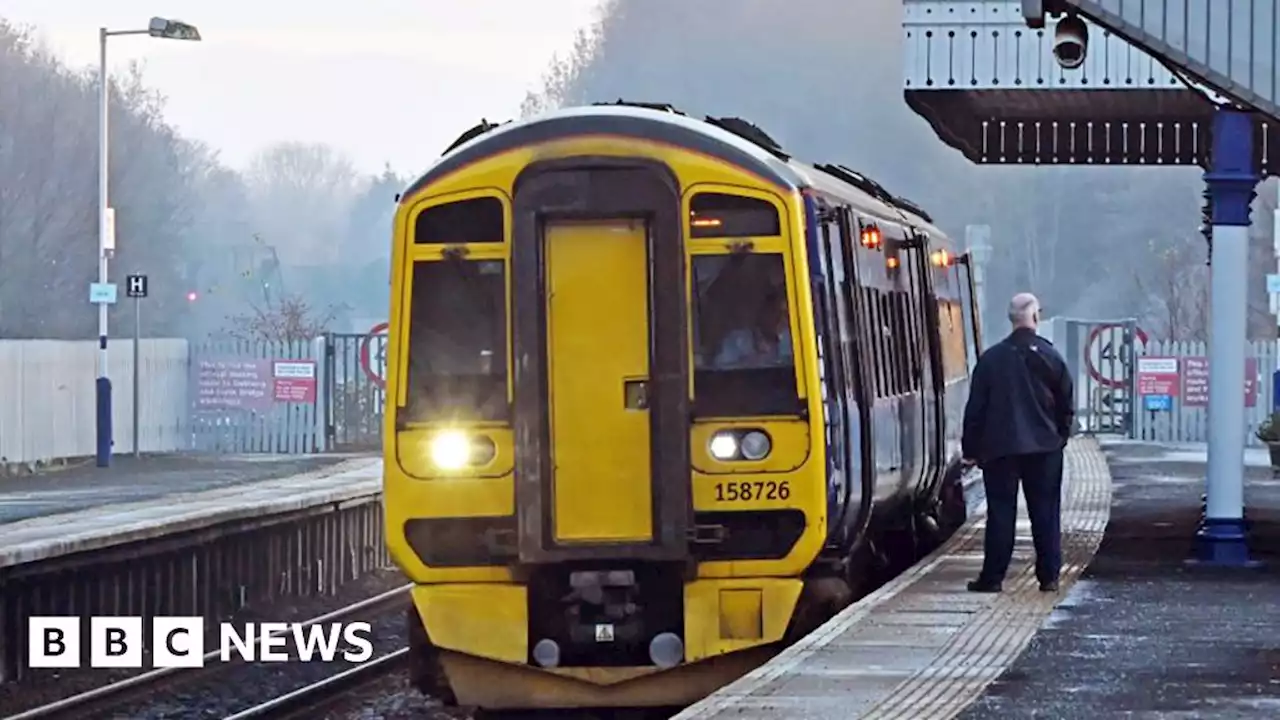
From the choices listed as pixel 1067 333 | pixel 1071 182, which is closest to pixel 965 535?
pixel 1067 333

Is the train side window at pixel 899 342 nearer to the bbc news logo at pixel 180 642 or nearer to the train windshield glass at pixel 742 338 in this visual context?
the train windshield glass at pixel 742 338

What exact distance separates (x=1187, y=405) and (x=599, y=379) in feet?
98.2

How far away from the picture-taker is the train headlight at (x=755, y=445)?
473 inches

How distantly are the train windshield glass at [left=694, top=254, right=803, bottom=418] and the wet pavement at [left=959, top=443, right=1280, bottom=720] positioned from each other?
68.8 inches

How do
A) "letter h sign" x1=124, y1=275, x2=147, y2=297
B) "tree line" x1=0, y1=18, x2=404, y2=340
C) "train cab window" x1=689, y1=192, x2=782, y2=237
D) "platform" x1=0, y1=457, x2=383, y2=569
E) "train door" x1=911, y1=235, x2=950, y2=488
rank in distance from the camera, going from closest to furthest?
"train cab window" x1=689, y1=192, x2=782, y2=237, "platform" x1=0, y1=457, x2=383, y2=569, "train door" x1=911, y1=235, x2=950, y2=488, "letter h sign" x1=124, y1=275, x2=147, y2=297, "tree line" x1=0, y1=18, x2=404, y2=340

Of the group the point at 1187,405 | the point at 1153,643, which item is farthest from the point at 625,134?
the point at 1187,405

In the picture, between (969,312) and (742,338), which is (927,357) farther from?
(969,312)

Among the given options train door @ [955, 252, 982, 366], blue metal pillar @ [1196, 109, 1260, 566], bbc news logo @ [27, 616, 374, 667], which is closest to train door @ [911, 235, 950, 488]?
blue metal pillar @ [1196, 109, 1260, 566]

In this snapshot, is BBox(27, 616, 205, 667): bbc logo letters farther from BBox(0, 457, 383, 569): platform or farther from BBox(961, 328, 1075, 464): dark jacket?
BBox(961, 328, 1075, 464): dark jacket

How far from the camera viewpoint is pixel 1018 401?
1353 centimetres

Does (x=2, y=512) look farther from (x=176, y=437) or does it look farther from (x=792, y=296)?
(x=176, y=437)

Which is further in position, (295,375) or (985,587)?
(295,375)

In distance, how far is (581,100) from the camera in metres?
62.1

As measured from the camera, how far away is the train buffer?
9.88 m
